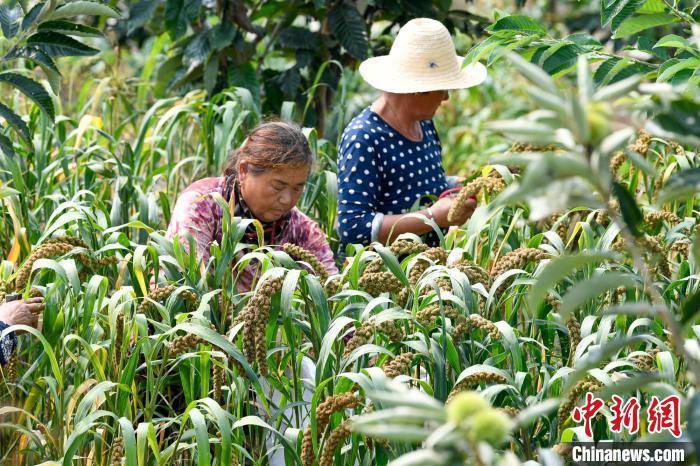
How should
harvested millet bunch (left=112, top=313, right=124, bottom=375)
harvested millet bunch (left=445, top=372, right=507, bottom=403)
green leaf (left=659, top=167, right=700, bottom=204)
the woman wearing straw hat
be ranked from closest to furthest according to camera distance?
green leaf (left=659, top=167, right=700, bottom=204) → harvested millet bunch (left=445, top=372, right=507, bottom=403) → harvested millet bunch (left=112, top=313, right=124, bottom=375) → the woman wearing straw hat

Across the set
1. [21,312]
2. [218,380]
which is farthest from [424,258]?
[21,312]

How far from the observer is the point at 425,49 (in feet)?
10.5

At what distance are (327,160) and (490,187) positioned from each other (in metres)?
1.06

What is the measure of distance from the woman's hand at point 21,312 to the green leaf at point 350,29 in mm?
1972

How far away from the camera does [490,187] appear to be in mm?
2527

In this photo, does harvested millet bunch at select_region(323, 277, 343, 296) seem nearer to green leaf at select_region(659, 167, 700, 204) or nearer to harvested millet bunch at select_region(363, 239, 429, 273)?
harvested millet bunch at select_region(363, 239, 429, 273)

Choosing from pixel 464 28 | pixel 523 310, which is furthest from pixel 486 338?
pixel 464 28

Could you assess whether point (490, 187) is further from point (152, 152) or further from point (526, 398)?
point (152, 152)

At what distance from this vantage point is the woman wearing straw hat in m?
2.96

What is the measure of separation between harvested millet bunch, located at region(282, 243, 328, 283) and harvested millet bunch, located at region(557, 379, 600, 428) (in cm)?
68

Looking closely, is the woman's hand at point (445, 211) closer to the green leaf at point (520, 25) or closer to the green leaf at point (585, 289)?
the green leaf at point (520, 25)

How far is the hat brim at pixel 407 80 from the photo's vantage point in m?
3.07

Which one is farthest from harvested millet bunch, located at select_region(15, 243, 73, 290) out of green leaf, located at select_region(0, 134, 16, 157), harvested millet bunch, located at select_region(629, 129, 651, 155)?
harvested millet bunch, located at select_region(629, 129, 651, 155)

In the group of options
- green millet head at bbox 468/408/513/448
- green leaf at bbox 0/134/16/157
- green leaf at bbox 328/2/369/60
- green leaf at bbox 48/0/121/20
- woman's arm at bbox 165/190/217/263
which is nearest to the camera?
green millet head at bbox 468/408/513/448
